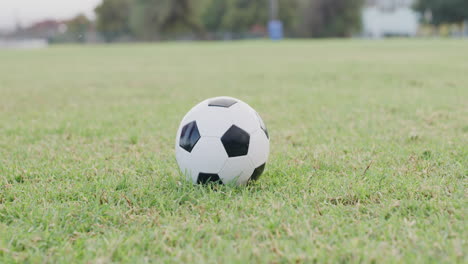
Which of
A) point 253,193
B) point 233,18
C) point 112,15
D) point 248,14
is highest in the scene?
point 112,15

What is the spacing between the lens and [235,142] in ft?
7.53

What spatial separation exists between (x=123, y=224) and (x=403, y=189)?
1.46 meters

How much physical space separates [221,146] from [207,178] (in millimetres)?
202

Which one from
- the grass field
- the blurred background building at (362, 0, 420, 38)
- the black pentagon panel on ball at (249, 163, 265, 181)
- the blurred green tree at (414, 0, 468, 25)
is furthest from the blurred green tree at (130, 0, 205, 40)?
the black pentagon panel on ball at (249, 163, 265, 181)

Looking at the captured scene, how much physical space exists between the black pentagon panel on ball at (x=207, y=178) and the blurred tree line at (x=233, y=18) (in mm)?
53559

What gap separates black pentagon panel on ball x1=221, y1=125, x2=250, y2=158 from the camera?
2289 mm

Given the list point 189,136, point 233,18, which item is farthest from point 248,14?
point 189,136

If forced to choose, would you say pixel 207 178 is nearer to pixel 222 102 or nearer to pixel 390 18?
pixel 222 102

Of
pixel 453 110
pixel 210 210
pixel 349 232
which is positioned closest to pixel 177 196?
pixel 210 210

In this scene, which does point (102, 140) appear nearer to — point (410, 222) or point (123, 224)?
point (123, 224)

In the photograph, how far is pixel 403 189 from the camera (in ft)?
7.50

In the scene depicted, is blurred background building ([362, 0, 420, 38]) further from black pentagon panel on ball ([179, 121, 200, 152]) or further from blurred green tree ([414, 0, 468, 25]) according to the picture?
black pentagon panel on ball ([179, 121, 200, 152])

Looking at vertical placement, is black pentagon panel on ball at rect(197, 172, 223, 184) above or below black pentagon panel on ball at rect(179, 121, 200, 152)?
below

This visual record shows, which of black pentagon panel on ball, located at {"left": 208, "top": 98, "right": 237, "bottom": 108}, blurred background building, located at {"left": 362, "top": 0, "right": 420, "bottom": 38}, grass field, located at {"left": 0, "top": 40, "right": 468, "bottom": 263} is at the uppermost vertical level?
blurred background building, located at {"left": 362, "top": 0, "right": 420, "bottom": 38}
